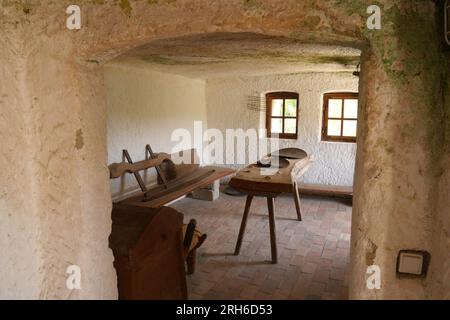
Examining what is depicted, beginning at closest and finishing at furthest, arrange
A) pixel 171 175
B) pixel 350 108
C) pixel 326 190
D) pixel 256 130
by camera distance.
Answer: pixel 171 175 → pixel 326 190 → pixel 350 108 → pixel 256 130

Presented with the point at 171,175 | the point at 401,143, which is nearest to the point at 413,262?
the point at 401,143

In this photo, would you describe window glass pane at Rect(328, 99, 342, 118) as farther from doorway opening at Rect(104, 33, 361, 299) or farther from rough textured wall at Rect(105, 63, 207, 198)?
rough textured wall at Rect(105, 63, 207, 198)

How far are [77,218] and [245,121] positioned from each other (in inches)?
220

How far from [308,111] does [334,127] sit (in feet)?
1.88

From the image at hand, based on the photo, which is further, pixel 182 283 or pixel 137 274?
pixel 182 283

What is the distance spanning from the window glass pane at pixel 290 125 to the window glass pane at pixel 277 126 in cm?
9

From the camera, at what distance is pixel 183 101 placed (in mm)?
6398

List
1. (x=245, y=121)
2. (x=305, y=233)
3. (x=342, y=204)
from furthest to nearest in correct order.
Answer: (x=245, y=121)
(x=342, y=204)
(x=305, y=233)

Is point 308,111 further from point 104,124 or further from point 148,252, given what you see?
point 104,124

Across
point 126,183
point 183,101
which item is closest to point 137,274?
point 126,183

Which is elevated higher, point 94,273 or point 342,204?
point 94,273

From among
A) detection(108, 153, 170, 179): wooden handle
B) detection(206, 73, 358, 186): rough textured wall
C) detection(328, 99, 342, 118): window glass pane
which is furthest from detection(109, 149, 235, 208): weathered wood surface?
detection(328, 99, 342, 118): window glass pane

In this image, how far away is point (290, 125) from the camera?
680 cm
